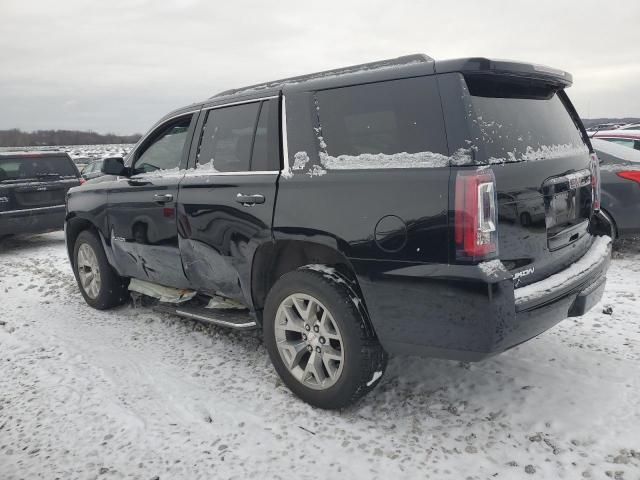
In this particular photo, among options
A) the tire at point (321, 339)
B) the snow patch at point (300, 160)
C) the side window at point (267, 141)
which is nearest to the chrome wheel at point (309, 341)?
the tire at point (321, 339)

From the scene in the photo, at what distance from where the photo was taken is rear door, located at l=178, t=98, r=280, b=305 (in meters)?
3.28

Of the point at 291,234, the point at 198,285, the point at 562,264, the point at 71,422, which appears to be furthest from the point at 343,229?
the point at 71,422

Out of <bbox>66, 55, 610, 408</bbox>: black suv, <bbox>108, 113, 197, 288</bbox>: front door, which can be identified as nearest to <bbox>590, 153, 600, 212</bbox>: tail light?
<bbox>66, 55, 610, 408</bbox>: black suv

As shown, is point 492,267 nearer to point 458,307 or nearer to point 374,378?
point 458,307

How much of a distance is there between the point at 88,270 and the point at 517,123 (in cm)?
436

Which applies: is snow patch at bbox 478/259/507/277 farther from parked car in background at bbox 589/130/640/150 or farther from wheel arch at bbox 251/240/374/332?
parked car in background at bbox 589/130/640/150

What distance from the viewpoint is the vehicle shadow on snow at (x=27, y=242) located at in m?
8.92

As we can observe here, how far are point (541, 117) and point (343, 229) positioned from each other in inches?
52.7

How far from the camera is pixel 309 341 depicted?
10.1 feet

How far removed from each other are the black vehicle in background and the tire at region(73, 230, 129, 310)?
3605mm

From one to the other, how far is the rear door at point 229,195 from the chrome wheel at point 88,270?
1686 mm

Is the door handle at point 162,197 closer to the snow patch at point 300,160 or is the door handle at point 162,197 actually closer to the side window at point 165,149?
the side window at point 165,149

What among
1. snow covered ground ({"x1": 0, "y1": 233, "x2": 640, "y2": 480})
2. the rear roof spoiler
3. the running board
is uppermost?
the rear roof spoiler

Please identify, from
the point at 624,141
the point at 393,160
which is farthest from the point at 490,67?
the point at 624,141
